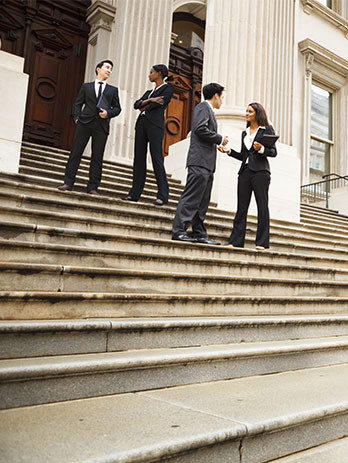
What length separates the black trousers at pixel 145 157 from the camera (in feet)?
17.5

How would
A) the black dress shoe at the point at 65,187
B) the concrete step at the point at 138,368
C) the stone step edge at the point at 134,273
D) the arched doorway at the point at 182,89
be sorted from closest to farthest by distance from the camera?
the concrete step at the point at 138,368, the stone step edge at the point at 134,273, the black dress shoe at the point at 65,187, the arched doorway at the point at 182,89

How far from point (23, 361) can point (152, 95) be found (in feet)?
13.8

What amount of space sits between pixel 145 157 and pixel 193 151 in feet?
3.29

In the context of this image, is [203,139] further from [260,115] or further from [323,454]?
[323,454]

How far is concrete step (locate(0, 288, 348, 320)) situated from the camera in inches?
98.0

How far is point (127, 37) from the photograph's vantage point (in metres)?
10.2

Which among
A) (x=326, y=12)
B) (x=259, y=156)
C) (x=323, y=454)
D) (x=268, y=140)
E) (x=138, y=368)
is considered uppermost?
(x=326, y=12)

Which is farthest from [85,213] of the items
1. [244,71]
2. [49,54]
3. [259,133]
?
[49,54]

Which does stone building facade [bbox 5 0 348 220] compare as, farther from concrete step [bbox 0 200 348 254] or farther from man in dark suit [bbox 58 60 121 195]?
man in dark suit [bbox 58 60 121 195]

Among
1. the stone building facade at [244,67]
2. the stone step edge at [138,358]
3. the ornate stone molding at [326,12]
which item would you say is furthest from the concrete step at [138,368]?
the ornate stone molding at [326,12]

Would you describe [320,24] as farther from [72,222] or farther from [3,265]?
[3,265]

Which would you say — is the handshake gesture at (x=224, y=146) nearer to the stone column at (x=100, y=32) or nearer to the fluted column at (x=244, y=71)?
the fluted column at (x=244, y=71)

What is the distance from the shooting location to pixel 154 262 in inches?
145

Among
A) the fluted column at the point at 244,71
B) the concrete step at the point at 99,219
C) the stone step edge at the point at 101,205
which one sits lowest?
the concrete step at the point at 99,219
